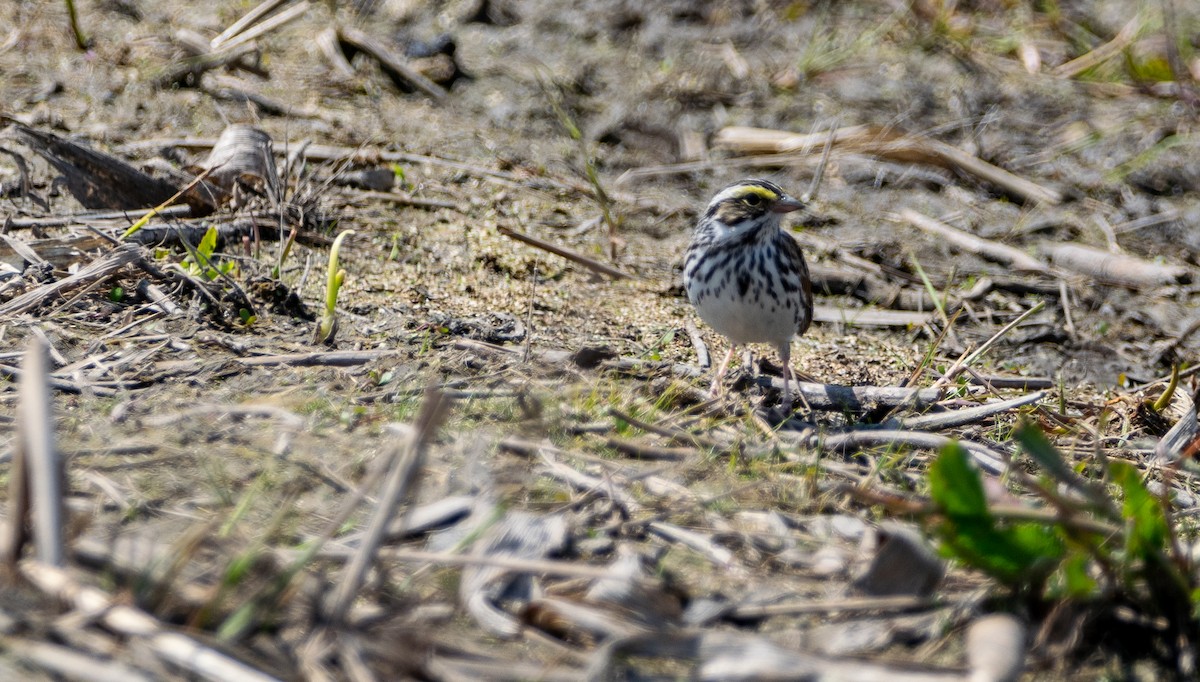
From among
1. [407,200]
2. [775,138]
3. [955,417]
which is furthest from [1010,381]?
[407,200]

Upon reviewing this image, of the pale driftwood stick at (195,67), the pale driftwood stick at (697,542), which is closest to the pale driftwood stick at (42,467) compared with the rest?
the pale driftwood stick at (697,542)

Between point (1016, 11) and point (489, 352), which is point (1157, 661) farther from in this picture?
point (1016, 11)

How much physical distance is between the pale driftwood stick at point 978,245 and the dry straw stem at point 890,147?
0.68 m

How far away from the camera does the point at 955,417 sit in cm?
475

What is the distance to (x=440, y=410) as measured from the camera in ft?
9.01

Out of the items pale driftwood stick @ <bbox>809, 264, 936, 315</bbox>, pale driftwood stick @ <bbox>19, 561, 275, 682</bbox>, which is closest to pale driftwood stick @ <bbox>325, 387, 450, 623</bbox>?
pale driftwood stick @ <bbox>19, 561, 275, 682</bbox>

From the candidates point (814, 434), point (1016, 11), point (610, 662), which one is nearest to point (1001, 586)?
point (610, 662)

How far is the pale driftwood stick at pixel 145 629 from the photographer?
261 centimetres

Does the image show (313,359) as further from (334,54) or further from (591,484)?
(334,54)

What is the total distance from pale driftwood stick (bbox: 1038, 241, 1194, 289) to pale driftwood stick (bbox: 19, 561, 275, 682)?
570 cm

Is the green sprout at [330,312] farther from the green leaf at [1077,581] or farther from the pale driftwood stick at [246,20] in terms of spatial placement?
the pale driftwood stick at [246,20]

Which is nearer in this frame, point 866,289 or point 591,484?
point 591,484

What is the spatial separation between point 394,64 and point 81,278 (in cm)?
363

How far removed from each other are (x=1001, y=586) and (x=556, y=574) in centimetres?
112
